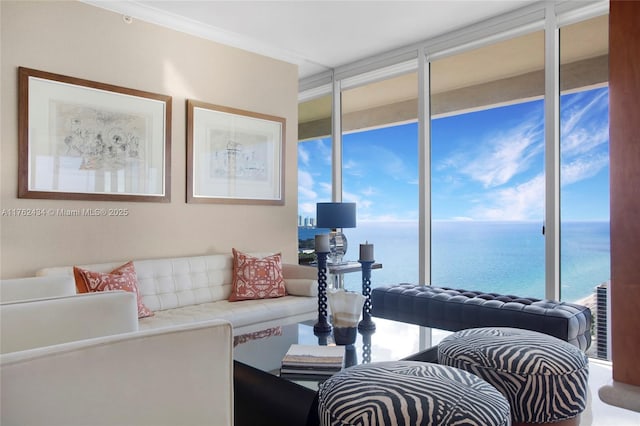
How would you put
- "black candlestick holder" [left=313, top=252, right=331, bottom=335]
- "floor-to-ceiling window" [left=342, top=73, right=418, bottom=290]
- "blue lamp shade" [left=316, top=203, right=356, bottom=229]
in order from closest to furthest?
1. "black candlestick holder" [left=313, top=252, right=331, bottom=335]
2. "blue lamp shade" [left=316, top=203, right=356, bottom=229]
3. "floor-to-ceiling window" [left=342, top=73, right=418, bottom=290]

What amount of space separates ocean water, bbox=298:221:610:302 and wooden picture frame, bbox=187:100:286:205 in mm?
1025

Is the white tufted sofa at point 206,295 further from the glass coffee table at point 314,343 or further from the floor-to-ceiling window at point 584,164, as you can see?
the floor-to-ceiling window at point 584,164

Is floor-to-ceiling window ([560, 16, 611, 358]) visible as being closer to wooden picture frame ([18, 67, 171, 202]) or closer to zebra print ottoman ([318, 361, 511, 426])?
zebra print ottoman ([318, 361, 511, 426])

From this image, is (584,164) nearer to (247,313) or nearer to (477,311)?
(477,311)

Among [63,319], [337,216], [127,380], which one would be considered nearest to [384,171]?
[337,216]

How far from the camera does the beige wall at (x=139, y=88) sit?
2.94m

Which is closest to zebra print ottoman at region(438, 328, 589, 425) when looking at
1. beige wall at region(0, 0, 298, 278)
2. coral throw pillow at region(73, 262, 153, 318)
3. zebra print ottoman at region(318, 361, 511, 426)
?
zebra print ottoman at region(318, 361, 511, 426)

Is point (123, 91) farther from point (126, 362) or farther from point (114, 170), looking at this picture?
point (126, 362)

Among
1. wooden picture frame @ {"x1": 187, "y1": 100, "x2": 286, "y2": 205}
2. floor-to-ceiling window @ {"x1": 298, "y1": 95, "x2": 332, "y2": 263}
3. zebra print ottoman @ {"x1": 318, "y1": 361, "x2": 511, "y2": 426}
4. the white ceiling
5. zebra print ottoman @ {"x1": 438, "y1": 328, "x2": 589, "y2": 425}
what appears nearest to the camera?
zebra print ottoman @ {"x1": 318, "y1": 361, "x2": 511, "y2": 426}

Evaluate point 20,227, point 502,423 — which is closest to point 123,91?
point 20,227

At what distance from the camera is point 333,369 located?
187 centimetres

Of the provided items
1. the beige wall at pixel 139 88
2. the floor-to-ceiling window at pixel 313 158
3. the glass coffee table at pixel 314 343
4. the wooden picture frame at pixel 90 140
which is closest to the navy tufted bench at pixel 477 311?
the glass coffee table at pixel 314 343

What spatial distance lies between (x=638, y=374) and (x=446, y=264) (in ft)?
13.6

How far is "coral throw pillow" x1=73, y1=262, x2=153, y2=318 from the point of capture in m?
2.84
